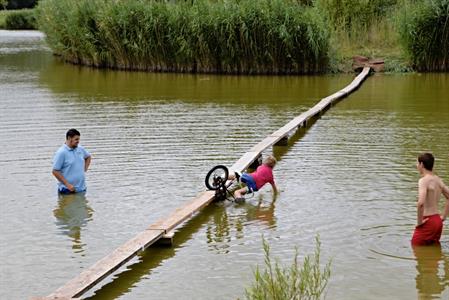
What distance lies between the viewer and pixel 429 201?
376 inches

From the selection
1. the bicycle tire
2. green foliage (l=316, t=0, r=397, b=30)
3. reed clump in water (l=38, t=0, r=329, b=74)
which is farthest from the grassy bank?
the bicycle tire

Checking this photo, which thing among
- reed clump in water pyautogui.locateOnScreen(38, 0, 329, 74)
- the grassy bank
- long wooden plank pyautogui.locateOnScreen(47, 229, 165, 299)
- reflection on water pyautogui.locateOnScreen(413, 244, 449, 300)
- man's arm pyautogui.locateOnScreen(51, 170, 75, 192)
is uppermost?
the grassy bank

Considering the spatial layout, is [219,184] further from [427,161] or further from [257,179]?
[427,161]

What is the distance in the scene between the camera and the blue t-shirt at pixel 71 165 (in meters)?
12.5

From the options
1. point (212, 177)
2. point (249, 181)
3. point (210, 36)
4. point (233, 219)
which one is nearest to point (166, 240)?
point (233, 219)

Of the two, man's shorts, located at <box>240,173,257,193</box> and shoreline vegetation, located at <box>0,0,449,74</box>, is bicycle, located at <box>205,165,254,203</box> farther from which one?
shoreline vegetation, located at <box>0,0,449,74</box>

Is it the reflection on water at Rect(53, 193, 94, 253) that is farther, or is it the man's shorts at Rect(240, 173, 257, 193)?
the man's shorts at Rect(240, 173, 257, 193)

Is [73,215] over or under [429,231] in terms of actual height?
under

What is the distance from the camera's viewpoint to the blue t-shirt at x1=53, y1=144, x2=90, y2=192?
41.1ft

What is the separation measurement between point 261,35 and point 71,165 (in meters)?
18.7

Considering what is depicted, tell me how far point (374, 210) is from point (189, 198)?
8.94 ft

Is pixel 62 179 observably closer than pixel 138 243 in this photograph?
No

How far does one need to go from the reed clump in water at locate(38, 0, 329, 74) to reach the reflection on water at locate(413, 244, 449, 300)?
20.6 metres

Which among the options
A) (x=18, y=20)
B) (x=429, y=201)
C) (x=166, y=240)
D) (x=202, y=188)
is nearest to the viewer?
(x=429, y=201)
